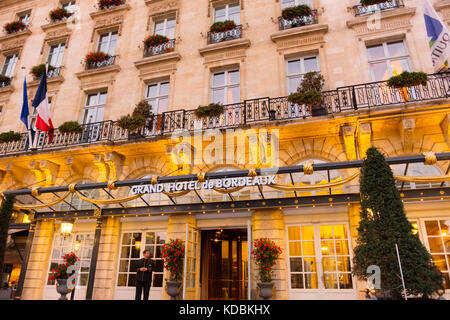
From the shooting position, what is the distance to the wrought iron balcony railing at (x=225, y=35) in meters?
11.1

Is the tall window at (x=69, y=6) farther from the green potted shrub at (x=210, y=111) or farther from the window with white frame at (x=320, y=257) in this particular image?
the window with white frame at (x=320, y=257)

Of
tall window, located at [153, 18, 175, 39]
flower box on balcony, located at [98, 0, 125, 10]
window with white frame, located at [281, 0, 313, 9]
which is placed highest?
flower box on balcony, located at [98, 0, 125, 10]

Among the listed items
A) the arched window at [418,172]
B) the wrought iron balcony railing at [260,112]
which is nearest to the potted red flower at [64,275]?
the wrought iron balcony railing at [260,112]

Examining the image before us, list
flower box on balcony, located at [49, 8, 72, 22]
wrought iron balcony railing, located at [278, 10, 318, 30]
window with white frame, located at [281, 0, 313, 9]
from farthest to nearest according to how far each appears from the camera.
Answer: flower box on balcony, located at [49, 8, 72, 22], window with white frame, located at [281, 0, 313, 9], wrought iron balcony railing, located at [278, 10, 318, 30]

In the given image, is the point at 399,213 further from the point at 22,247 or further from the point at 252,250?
the point at 22,247

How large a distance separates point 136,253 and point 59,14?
39.5 ft

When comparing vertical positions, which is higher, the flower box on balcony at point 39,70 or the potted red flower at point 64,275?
the flower box on balcony at point 39,70

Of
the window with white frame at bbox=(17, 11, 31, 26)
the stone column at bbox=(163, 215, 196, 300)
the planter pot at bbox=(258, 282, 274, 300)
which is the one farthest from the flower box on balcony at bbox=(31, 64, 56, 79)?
the planter pot at bbox=(258, 282, 274, 300)

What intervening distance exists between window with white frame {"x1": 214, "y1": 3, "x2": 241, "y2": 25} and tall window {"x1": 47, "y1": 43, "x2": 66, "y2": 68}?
7.32 metres

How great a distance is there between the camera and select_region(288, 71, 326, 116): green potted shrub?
8.62 m

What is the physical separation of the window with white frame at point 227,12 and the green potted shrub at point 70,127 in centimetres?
658

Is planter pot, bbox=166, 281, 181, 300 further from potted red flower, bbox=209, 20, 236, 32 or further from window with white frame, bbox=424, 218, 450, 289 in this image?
potted red flower, bbox=209, 20, 236, 32

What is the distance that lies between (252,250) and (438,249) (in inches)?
174

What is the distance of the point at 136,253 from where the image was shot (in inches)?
372
